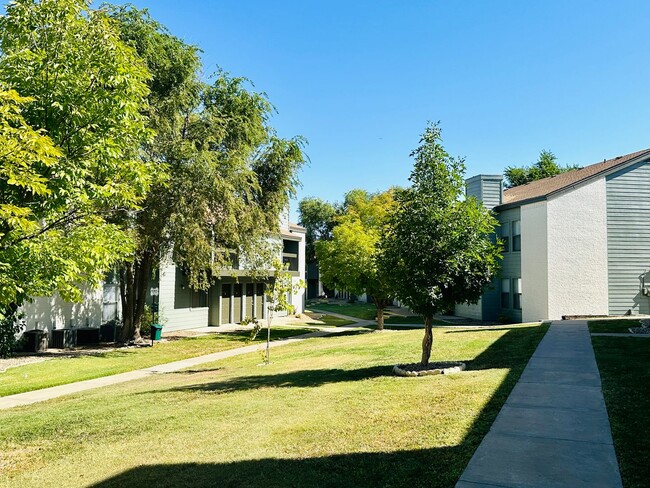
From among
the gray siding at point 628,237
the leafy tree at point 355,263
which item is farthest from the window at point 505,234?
the leafy tree at point 355,263

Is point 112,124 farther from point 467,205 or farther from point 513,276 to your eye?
point 513,276

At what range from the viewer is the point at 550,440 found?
19.5 feet

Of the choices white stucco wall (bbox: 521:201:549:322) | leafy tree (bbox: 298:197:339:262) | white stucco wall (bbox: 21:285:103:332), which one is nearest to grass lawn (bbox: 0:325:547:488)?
white stucco wall (bbox: 21:285:103:332)

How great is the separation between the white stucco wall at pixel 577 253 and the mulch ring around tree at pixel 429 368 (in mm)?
14613

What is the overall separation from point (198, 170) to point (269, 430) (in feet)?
45.4

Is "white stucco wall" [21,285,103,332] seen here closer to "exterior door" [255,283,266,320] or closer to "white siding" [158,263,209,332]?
"white siding" [158,263,209,332]

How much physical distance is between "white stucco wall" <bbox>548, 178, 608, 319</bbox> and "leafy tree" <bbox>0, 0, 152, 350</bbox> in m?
20.4

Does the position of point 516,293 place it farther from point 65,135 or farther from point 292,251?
point 65,135

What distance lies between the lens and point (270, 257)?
76.8ft

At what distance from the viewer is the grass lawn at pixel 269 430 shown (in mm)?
5609

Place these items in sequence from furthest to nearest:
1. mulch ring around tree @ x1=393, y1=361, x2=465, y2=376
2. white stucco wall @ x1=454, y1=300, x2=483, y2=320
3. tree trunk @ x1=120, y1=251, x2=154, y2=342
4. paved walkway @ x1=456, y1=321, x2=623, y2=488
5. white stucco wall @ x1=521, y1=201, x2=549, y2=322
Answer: white stucco wall @ x1=454, y1=300, x2=483, y2=320
white stucco wall @ x1=521, y1=201, x2=549, y2=322
tree trunk @ x1=120, y1=251, x2=154, y2=342
mulch ring around tree @ x1=393, y1=361, x2=465, y2=376
paved walkway @ x1=456, y1=321, x2=623, y2=488

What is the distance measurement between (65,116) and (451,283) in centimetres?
845

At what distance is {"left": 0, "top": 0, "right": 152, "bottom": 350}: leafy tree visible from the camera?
27.1ft

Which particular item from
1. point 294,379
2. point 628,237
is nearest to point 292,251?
point 628,237
